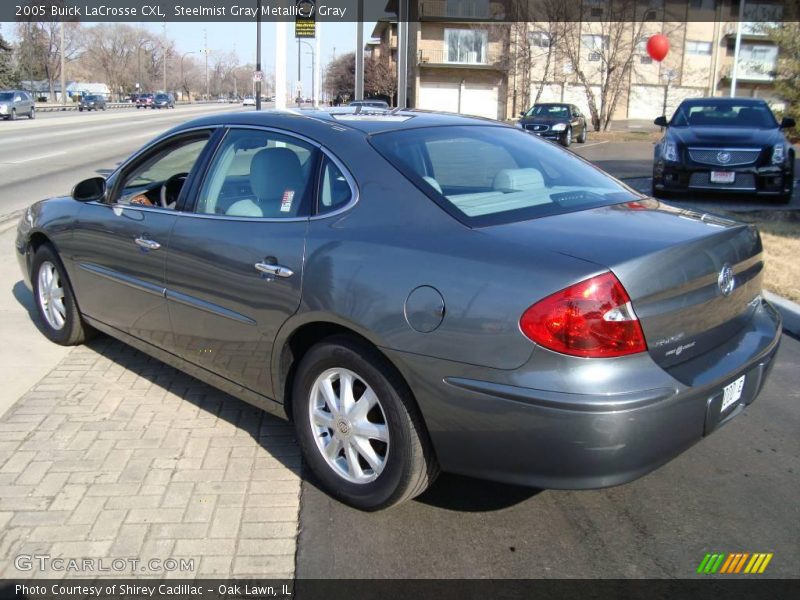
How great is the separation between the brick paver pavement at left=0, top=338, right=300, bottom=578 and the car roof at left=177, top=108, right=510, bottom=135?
5.42 feet

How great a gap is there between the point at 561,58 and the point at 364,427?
51186 mm

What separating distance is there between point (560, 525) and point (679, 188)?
29.6 feet

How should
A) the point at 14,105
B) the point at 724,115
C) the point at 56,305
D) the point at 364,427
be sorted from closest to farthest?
the point at 364,427
the point at 56,305
the point at 724,115
the point at 14,105

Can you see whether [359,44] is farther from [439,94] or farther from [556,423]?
[556,423]

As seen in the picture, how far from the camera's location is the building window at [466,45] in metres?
51.8

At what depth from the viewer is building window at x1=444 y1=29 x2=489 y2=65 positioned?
51.8 m

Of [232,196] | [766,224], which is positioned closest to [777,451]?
[232,196]

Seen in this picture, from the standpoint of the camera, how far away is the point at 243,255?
3.54 meters

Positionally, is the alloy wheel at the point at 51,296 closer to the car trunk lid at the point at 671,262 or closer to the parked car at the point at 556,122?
Answer: the car trunk lid at the point at 671,262

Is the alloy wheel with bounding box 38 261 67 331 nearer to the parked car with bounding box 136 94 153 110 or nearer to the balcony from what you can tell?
the balcony

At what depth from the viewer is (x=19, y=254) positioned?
5684 mm

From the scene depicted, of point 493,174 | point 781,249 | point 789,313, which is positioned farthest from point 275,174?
point 781,249

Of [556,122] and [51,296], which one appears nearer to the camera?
[51,296]

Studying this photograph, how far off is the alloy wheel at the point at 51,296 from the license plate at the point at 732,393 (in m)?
4.26
